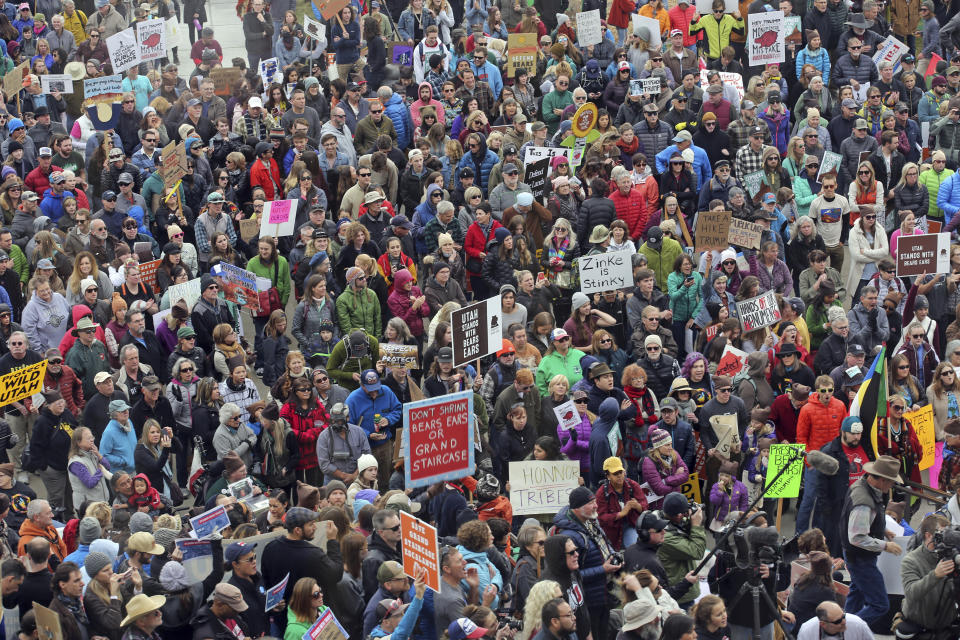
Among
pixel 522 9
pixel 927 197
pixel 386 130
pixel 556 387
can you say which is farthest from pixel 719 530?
pixel 522 9

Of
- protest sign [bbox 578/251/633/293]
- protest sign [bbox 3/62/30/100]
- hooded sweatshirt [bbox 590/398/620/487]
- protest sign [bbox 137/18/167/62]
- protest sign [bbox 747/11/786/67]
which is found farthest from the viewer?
protest sign [bbox 137/18/167/62]

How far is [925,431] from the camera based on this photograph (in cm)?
1448

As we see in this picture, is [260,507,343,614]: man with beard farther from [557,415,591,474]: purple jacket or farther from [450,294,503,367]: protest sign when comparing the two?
[450,294,503,367]: protest sign

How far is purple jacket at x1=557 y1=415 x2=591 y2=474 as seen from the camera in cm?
1430

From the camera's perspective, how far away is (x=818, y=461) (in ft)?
44.2

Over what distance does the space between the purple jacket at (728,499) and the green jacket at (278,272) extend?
572cm

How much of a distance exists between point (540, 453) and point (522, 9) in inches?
517

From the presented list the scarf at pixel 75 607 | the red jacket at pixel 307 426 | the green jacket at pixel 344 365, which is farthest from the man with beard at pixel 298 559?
the green jacket at pixel 344 365

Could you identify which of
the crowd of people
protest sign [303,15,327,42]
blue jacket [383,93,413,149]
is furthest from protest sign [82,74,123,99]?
blue jacket [383,93,413,149]

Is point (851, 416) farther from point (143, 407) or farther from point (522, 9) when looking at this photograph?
point (522, 9)

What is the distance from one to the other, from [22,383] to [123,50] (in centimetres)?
901

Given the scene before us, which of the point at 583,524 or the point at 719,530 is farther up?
the point at 583,524

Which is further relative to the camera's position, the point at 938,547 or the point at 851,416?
the point at 851,416

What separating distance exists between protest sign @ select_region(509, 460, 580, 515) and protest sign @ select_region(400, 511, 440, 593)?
7.99 feet
